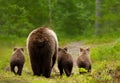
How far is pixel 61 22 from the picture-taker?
3397 cm

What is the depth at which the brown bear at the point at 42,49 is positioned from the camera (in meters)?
11.6

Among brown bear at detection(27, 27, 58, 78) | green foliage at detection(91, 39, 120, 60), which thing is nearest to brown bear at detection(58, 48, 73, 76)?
brown bear at detection(27, 27, 58, 78)

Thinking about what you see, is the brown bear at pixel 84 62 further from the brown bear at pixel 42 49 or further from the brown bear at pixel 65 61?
the brown bear at pixel 42 49

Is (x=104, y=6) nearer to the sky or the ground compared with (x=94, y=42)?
nearer to the sky

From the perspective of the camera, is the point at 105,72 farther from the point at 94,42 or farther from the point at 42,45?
the point at 94,42

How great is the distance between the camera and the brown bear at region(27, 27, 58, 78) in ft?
38.2

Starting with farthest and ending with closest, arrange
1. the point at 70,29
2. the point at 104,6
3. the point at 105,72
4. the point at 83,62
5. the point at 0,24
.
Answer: the point at 70,29
the point at 104,6
the point at 0,24
the point at 83,62
the point at 105,72

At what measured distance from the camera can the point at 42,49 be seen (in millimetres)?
11680

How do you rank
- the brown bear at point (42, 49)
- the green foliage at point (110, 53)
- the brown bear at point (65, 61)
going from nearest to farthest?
the brown bear at point (42, 49), the green foliage at point (110, 53), the brown bear at point (65, 61)

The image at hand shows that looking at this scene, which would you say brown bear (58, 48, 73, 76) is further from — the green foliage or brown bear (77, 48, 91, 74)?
the green foliage

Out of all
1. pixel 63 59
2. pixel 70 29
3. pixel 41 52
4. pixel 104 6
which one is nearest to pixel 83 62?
pixel 63 59

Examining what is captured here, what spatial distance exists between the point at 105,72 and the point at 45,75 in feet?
13.0

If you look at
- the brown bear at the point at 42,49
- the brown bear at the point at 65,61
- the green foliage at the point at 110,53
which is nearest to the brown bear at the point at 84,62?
the brown bear at the point at 65,61

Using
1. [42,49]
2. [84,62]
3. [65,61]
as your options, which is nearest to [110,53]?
[84,62]
